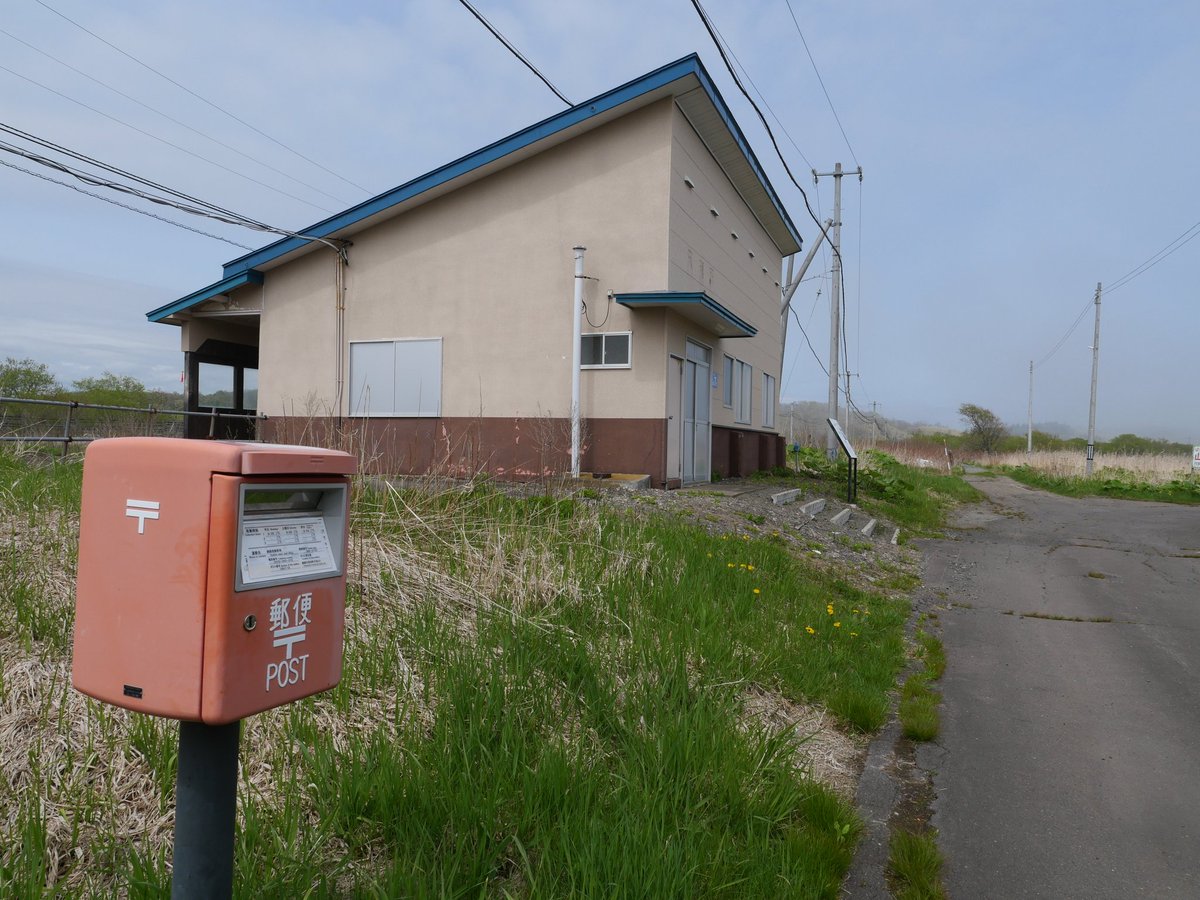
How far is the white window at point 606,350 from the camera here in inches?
522

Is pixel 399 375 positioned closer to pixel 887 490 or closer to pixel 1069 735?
pixel 887 490

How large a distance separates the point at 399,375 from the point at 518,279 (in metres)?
3.00

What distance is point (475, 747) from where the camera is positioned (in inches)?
117

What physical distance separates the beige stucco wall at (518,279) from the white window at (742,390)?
540cm

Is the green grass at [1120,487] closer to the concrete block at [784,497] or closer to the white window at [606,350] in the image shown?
the concrete block at [784,497]

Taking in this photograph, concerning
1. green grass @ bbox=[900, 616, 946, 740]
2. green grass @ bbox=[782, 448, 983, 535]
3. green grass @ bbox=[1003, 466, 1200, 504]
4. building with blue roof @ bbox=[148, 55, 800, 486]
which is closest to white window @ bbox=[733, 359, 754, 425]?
building with blue roof @ bbox=[148, 55, 800, 486]

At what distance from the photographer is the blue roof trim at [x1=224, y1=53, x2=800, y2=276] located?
12.7 metres

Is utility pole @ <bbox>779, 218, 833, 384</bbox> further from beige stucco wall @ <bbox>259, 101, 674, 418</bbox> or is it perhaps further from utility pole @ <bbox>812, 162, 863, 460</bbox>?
beige stucco wall @ <bbox>259, 101, 674, 418</bbox>

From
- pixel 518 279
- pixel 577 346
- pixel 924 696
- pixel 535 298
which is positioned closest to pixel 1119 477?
pixel 577 346

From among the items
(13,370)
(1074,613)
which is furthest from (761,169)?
(13,370)

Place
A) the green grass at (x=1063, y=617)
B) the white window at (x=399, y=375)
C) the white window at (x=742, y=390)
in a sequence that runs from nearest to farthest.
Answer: the green grass at (x=1063, y=617)
the white window at (x=399, y=375)
the white window at (x=742, y=390)

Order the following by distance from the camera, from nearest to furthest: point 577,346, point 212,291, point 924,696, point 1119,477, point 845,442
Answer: point 924,696, point 577,346, point 845,442, point 212,291, point 1119,477

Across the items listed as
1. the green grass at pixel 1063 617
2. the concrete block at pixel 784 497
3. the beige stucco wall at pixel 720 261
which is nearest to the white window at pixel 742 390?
the beige stucco wall at pixel 720 261

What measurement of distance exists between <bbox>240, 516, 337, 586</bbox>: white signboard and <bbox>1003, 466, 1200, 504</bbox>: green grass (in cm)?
2649
